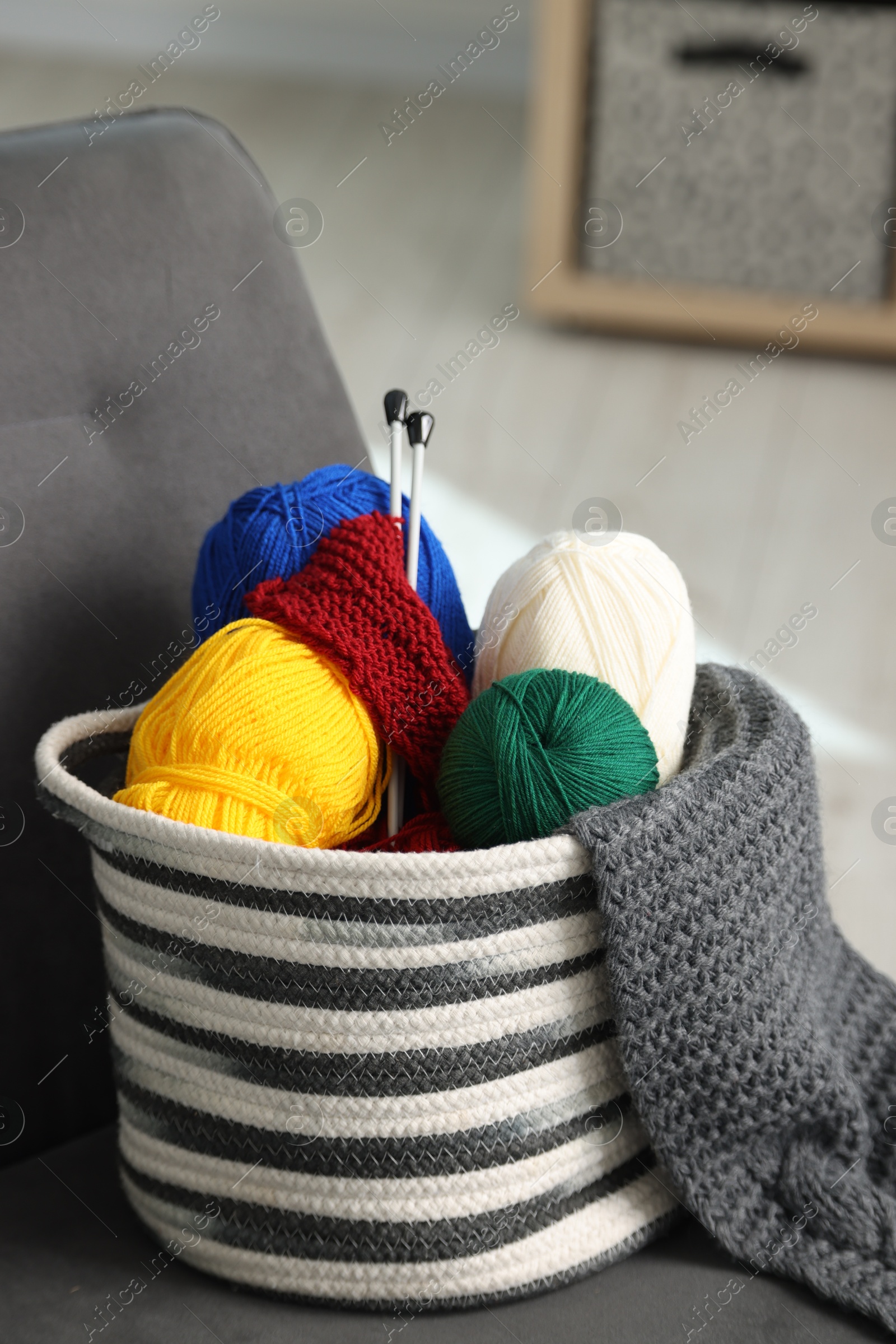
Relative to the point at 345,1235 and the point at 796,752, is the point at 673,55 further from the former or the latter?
the point at 345,1235

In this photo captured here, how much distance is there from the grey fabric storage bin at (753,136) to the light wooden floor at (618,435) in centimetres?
21

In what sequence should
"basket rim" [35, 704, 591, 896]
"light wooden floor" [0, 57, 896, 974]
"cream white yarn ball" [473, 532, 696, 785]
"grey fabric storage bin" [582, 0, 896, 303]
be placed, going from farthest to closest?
1. "grey fabric storage bin" [582, 0, 896, 303]
2. "light wooden floor" [0, 57, 896, 974]
3. "cream white yarn ball" [473, 532, 696, 785]
4. "basket rim" [35, 704, 591, 896]

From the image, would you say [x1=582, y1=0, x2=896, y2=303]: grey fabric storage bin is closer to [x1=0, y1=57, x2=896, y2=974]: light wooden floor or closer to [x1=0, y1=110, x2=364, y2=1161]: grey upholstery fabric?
[x1=0, y1=57, x2=896, y2=974]: light wooden floor

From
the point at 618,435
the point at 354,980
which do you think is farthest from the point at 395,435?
the point at 618,435

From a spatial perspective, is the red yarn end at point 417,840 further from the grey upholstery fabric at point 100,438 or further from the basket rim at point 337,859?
the grey upholstery fabric at point 100,438

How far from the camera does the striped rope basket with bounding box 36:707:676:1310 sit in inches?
19.7

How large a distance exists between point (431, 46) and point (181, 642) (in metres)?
3.52

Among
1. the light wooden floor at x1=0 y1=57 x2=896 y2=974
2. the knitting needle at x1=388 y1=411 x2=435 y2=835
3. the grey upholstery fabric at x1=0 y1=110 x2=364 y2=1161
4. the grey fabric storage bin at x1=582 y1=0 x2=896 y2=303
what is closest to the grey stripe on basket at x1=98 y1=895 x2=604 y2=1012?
the knitting needle at x1=388 y1=411 x2=435 y2=835

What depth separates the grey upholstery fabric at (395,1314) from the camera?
0.54 meters

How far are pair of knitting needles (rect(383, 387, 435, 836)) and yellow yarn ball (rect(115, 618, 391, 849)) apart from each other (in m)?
0.03

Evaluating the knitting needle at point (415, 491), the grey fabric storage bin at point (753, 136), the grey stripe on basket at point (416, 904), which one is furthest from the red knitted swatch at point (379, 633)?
the grey fabric storage bin at point (753, 136)

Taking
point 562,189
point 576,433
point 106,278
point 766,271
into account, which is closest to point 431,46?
point 562,189

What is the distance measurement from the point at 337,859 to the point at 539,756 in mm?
108

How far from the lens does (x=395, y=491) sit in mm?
620
